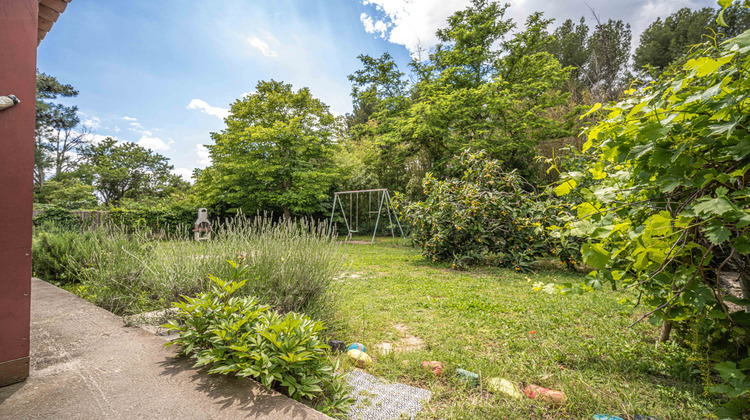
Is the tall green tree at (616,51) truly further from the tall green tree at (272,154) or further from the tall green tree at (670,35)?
the tall green tree at (272,154)

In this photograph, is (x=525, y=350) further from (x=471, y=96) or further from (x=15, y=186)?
(x=471, y=96)

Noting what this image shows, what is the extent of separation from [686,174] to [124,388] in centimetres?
269

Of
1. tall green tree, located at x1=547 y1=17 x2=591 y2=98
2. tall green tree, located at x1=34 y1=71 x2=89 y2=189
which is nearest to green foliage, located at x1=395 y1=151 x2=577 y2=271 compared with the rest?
tall green tree, located at x1=547 y1=17 x2=591 y2=98

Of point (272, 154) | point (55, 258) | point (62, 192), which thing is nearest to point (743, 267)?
point (55, 258)

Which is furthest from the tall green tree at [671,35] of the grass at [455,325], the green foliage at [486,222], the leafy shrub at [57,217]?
the leafy shrub at [57,217]

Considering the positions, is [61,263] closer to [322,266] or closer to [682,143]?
[322,266]

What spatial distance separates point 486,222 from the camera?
618 cm

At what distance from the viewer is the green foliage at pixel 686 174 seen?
97cm

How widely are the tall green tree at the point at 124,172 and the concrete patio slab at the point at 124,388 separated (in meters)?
27.0

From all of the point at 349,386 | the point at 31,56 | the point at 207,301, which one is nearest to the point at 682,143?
the point at 349,386

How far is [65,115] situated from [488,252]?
104ft

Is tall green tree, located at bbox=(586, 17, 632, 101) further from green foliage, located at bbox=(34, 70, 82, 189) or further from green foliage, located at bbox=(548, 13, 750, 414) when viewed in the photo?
green foliage, located at bbox=(34, 70, 82, 189)

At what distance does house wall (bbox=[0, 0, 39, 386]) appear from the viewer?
4.98ft

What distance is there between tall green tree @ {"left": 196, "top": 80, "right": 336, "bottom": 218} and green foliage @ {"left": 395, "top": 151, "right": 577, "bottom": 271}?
22.9 feet
